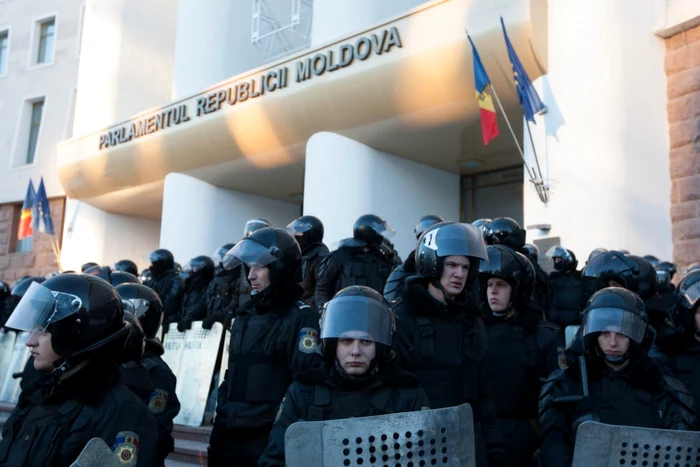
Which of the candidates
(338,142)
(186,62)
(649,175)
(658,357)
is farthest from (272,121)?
(658,357)

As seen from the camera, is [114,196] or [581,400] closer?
[581,400]

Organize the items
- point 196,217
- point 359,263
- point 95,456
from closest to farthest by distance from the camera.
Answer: point 95,456, point 359,263, point 196,217

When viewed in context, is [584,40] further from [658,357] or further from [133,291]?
[133,291]

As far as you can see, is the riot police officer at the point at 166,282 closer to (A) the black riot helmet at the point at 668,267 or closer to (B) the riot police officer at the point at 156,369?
(B) the riot police officer at the point at 156,369

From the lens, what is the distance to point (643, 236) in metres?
8.84

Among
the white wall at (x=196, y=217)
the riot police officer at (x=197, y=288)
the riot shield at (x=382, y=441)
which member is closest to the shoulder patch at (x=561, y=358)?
the riot shield at (x=382, y=441)

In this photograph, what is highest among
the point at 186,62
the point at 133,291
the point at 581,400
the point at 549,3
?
the point at 186,62

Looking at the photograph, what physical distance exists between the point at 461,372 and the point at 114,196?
1696 cm

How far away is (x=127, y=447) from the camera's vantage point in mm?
2389

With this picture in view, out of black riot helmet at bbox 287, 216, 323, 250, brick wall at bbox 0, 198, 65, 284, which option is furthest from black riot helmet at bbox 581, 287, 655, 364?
brick wall at bbox 0, 198, 65, 284

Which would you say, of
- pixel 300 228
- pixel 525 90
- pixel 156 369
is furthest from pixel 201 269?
pixel 156 369

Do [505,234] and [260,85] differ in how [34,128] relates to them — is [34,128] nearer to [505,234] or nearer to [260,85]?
[260,85]

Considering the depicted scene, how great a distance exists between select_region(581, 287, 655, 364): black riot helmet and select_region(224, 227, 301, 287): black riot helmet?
5.17 feet

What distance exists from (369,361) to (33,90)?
895 inches
